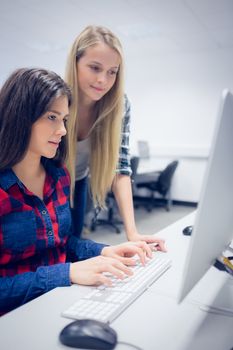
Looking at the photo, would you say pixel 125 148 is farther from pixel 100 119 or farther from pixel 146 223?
pixel 146 223

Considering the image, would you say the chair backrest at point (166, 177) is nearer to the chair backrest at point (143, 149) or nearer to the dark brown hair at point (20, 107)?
the chair backrest at point (143, 149)

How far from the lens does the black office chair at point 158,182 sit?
4.85 meters

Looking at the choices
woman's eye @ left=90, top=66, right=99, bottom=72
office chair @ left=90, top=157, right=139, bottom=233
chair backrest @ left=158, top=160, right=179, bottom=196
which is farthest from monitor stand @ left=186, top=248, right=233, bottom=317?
chair backrest @ left=158, top=160, right=179, bottom=196

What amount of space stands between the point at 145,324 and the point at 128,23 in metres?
3.81

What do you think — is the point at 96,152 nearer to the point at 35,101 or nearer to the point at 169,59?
the point at 35,101

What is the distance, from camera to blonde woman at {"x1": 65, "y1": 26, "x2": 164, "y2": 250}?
47.1 inches

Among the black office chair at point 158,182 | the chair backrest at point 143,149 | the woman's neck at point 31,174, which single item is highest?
the woman's neck at point 31,174

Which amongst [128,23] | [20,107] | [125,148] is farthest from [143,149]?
[20,107]

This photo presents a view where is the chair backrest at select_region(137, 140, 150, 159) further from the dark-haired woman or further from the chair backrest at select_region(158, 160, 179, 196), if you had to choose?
the dark-haired woman

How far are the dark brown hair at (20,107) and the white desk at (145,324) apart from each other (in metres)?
0.38

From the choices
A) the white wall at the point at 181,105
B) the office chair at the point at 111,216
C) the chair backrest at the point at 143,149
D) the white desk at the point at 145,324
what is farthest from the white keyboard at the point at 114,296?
the chair backrest at the point at 143,149

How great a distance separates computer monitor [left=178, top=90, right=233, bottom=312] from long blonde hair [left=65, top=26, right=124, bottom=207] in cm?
75

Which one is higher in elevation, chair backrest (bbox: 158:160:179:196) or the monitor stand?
the monitor stand

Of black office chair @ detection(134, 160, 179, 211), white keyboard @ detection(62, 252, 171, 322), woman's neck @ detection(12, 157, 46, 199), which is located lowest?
black office chair @ detection(134, 160, 179, 211)
